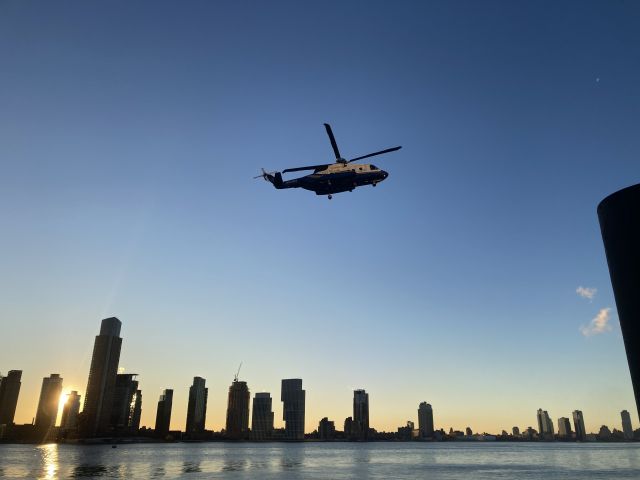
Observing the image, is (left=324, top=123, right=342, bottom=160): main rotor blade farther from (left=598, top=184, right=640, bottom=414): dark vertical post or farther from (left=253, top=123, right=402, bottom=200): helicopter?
(left=598, top=184, right=640, bottom=414): dark vertical post

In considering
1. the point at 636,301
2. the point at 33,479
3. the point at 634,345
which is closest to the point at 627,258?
the point at 636,301

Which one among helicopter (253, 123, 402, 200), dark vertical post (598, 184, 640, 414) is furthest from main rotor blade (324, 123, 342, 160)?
dark vertical post (598, 184, 640, 414)

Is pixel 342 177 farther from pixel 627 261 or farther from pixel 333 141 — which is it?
pixel 627 261

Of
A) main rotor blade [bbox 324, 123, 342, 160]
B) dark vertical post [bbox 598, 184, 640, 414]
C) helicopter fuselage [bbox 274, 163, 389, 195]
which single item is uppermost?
main rotor blade [bbox 324, 123, 342, 160]

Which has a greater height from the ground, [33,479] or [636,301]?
[636,301]

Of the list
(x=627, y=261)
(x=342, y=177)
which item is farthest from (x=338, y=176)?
(x=627, y=261)

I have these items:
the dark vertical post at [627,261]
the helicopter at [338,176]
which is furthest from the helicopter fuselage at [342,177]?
the dark vertical post at [627,261]

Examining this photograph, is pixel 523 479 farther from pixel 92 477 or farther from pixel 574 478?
pixel 92 477
